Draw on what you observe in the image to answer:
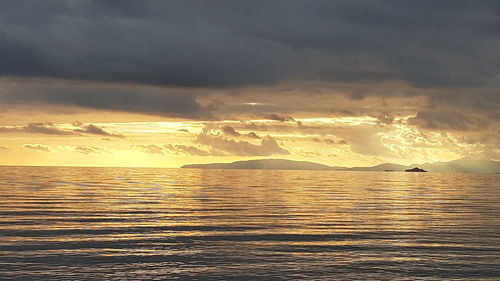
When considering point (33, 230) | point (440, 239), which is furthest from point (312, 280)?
point (33, 230)

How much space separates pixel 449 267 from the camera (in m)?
28.5

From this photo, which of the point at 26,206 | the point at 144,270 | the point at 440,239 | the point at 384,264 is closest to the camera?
the point at 144,270

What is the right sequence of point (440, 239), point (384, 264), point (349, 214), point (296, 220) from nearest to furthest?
point (384, 264) < point (440, 239) < point (296, 220) < point (349, 214)

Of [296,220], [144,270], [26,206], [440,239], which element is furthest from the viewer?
[26,206]

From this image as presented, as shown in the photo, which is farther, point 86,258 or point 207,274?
point 86,258

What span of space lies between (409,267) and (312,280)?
5980 millimetres

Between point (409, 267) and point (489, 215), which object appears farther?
point (489, 215)

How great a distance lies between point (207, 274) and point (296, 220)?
74.6 ft

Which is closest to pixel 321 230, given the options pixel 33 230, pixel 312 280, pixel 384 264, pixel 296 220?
pixel 296 220

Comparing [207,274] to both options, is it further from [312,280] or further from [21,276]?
[21,276]

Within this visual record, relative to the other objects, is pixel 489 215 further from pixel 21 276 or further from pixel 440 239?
pixel 21 276

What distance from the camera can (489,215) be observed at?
5534 centimetres

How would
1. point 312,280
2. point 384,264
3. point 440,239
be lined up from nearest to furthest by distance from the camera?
point 312,280
point 384,264
point 440,239

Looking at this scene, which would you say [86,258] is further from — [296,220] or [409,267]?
[296,220]
